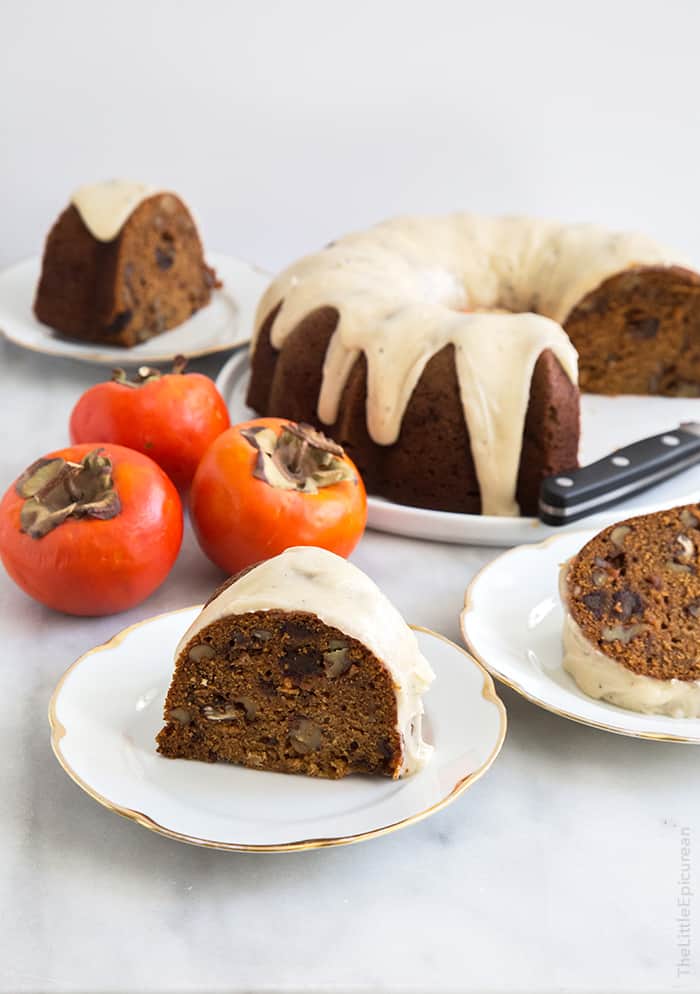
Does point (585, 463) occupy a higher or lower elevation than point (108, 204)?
lower

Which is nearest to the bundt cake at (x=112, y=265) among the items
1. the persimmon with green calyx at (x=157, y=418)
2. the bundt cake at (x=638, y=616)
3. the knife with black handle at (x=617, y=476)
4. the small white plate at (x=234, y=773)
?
the persimmon with green calyx at (x=157, y=418)

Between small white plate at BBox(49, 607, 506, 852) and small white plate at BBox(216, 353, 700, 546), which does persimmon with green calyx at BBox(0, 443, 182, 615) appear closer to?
small white plate at BBox(49, 607, 506, 852)

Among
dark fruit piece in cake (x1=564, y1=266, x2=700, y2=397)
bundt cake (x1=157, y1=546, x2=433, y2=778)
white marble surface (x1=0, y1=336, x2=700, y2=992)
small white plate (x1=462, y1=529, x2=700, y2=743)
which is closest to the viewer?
white marble surface (x1=0, y1=336, x2=700, y2=992)

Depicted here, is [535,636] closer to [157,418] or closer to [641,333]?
[157,418]

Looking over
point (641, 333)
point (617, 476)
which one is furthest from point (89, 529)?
point (641, 333)

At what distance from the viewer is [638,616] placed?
4.63 ft

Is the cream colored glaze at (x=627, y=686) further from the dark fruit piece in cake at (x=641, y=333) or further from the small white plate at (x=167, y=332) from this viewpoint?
the small white plate at (x=167, y=332)

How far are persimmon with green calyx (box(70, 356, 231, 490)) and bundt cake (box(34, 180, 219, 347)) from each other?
21.8 inches

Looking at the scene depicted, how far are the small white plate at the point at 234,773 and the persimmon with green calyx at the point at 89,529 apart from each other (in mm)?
134

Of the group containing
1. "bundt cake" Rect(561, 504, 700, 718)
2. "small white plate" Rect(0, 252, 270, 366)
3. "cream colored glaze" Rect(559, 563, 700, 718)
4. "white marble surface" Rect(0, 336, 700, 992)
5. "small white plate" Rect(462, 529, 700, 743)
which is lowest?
"white marble surface" Rect(0, 336, 700, 992)

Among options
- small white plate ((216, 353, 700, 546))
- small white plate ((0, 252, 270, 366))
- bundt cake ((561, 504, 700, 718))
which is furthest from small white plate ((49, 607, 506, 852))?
small white plate ((0, 252, 270, 366))

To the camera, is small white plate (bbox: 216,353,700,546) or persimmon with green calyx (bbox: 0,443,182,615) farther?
small white plate (bbox: 216,353,700,546)

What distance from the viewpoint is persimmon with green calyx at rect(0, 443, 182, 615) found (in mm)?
1538

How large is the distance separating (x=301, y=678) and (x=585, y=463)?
0.88 metres
